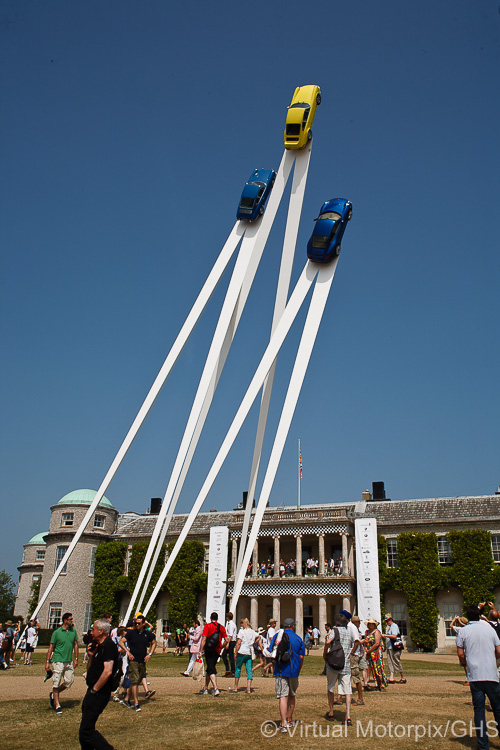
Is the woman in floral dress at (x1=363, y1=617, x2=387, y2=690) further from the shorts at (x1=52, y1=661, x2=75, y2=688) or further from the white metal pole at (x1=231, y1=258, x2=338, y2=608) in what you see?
the shorts at (x1=52, y1=661, x2=75, y2=688)

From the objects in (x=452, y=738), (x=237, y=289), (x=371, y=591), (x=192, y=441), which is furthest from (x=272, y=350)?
(x=371, y=591)

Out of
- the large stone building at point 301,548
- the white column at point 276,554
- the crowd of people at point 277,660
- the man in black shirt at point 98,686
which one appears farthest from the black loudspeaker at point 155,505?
the man in black shirt at point 98,686

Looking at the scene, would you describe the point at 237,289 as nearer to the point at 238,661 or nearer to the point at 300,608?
the point at 238,661

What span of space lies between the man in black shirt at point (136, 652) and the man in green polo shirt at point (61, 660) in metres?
1.02

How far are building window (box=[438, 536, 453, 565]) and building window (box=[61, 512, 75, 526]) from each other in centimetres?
2854

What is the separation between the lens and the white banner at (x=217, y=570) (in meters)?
44.8

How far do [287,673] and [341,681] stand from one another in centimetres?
129

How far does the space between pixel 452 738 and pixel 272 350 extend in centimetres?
924

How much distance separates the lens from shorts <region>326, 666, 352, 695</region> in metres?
10.3

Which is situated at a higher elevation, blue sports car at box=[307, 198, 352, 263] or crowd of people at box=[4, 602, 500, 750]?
blue sports car at box=[307, 198, 352, 263]

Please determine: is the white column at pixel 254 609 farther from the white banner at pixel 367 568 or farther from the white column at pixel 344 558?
the white banner at pixel 367 568

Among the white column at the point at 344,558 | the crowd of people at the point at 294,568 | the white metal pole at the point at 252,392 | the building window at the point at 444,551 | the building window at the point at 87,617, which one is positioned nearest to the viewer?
the white metal pole at the point at 252,392

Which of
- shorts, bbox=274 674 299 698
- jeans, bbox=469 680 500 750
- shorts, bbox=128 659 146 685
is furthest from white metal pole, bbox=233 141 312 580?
jeans, bbox=469 680 500 750

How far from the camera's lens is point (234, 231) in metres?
18.0
